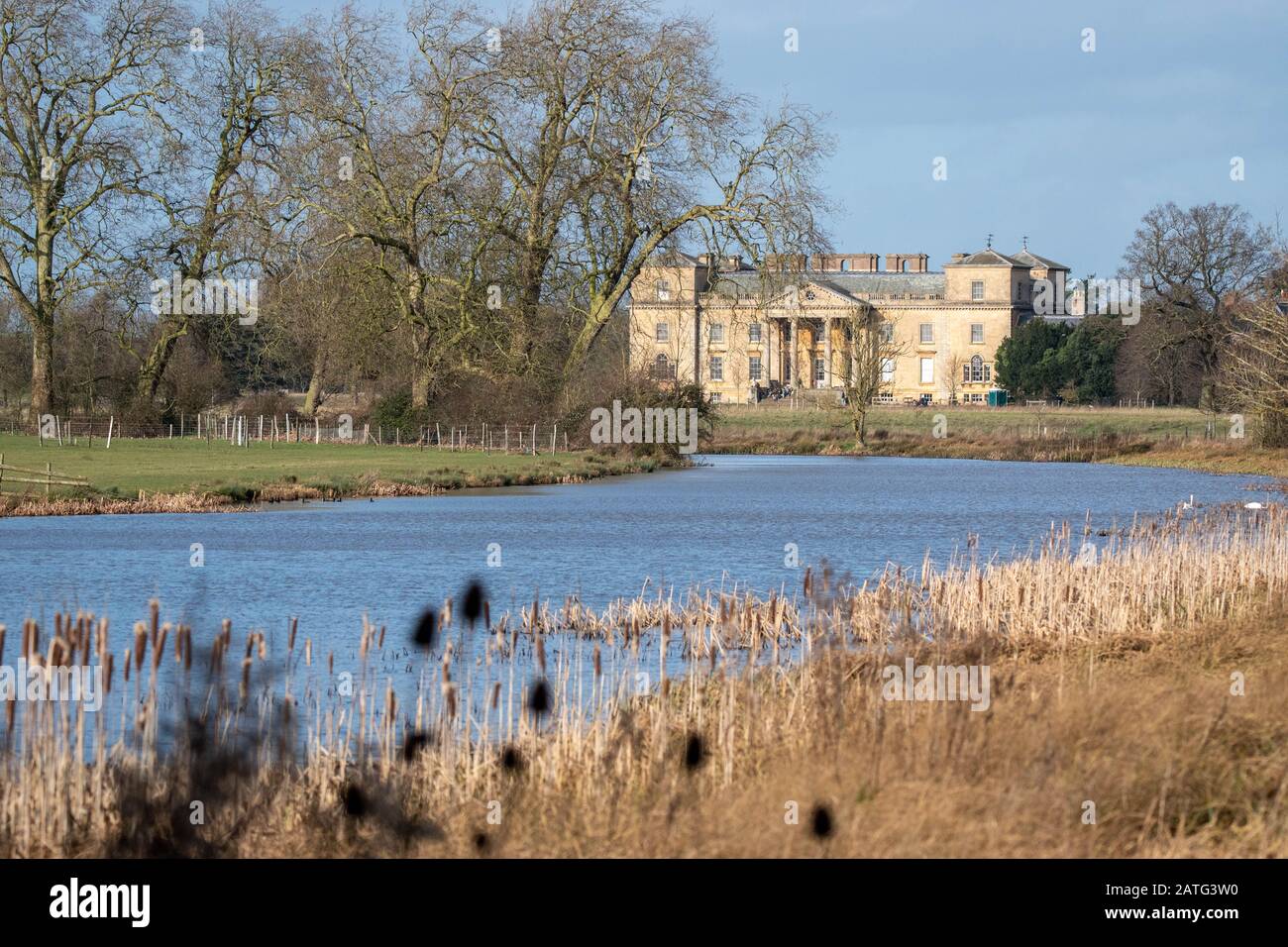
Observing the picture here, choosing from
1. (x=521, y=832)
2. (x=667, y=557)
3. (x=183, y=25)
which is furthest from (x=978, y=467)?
(x=521, y=832)

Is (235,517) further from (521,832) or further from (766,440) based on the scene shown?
(766,440)

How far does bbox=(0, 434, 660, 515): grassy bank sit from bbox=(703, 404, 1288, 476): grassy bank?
1820 centimetres

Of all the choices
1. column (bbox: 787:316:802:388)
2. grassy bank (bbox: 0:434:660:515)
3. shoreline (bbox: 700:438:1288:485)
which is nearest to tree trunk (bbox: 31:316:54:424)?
grassy bank (bbox: 0:434:660:515)

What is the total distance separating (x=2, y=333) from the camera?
9088 cm

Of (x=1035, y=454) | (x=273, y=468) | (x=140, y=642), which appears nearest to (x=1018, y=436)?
(x=1035, y=454)

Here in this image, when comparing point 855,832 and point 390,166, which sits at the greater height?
point 390,166

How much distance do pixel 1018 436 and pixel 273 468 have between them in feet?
126

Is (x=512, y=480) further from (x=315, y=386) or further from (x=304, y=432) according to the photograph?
(x=315, y=386)

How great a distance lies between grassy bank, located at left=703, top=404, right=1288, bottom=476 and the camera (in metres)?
65.5

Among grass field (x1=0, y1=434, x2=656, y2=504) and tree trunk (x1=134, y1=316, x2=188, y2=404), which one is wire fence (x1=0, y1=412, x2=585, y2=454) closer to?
grass field (x1=0, y1=434, x2=656, y2=504)

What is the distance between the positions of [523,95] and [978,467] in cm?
2288

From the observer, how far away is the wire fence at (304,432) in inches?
2544

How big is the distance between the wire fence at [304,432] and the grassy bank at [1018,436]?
1754 centimetres
